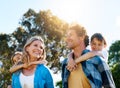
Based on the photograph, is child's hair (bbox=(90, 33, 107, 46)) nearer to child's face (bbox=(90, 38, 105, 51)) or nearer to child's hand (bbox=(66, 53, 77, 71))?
child's face (bbox=(90, 38, 105, 51))

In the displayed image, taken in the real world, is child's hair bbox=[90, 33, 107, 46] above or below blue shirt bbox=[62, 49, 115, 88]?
above

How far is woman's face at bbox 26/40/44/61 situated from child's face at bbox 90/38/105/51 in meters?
1.33

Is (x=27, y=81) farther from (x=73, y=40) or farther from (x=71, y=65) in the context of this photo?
(x=73, y=40)

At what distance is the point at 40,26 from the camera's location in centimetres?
3306

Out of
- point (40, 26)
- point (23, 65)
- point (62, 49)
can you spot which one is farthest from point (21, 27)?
point (23, 65)

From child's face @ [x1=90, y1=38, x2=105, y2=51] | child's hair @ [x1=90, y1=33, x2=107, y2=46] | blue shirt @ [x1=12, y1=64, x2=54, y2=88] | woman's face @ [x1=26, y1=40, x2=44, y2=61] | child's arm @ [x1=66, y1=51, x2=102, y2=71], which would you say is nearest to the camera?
child's arm @ [x1=66, y1=51, x2=102, y2=71]

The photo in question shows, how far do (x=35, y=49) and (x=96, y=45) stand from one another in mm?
1538

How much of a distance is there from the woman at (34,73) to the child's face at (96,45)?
1280 mm

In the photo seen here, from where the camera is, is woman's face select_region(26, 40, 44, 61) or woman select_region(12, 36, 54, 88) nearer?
→ woman select_region(12, 36, 54, 88)

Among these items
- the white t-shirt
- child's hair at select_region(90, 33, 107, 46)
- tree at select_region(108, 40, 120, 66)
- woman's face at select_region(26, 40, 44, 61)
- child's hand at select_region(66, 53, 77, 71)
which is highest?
tree at select_region(108, 40, 120, 66)

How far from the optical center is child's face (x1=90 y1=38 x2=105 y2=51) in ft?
23.6

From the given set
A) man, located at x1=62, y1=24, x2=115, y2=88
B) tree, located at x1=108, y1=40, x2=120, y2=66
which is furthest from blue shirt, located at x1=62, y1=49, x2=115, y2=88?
tree, located at x1=108, y1=40, x2=120, y2=66

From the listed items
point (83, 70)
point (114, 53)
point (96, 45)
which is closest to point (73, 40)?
point (83, 70)

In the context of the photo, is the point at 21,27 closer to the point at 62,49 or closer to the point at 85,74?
the point at 62,49
